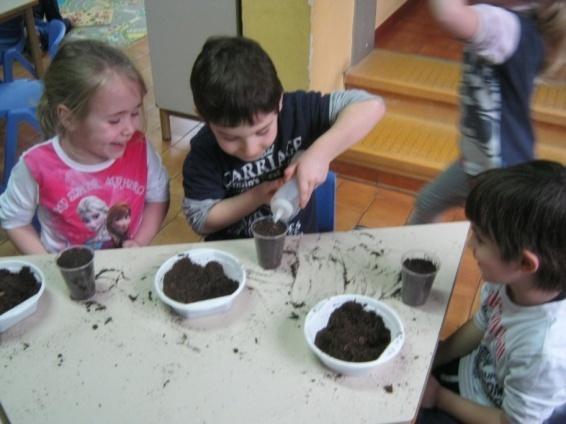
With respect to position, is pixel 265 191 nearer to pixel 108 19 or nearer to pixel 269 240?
pixel 269 240

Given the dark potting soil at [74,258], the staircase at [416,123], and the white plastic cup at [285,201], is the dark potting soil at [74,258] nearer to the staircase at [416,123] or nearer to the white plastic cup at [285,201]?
the white plastic cup at [285,201]

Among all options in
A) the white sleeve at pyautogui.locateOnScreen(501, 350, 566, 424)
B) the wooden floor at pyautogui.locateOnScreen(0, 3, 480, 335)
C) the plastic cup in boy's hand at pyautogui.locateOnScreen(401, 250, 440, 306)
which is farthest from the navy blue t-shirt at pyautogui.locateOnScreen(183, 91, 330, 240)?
the wooden floor at pyautogui.locateOnScreen(0, 3, 480, 335)

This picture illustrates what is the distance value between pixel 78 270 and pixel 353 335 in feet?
1.70

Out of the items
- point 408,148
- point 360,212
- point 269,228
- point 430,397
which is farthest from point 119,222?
point 408,148

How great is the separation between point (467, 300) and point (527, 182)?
4.10ft

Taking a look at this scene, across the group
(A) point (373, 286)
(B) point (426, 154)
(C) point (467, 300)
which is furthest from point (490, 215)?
(B) point (426, 154)

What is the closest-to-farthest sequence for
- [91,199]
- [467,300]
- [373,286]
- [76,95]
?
[373,286] → [76,95] → [91,199] → [467,300]

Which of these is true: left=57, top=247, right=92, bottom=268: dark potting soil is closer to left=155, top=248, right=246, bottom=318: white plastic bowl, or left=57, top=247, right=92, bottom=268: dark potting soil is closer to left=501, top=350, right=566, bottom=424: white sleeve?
left=155, top=248, right=246, bottom=318: white plastic bowl

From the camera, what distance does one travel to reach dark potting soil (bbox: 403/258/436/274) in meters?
1.03

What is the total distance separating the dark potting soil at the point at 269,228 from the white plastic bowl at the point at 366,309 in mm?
171

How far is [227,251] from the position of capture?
1182mm

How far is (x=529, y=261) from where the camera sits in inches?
34.7

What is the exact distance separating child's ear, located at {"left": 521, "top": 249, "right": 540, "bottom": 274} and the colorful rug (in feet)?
13.5

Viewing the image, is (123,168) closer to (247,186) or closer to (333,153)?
(247,186)
